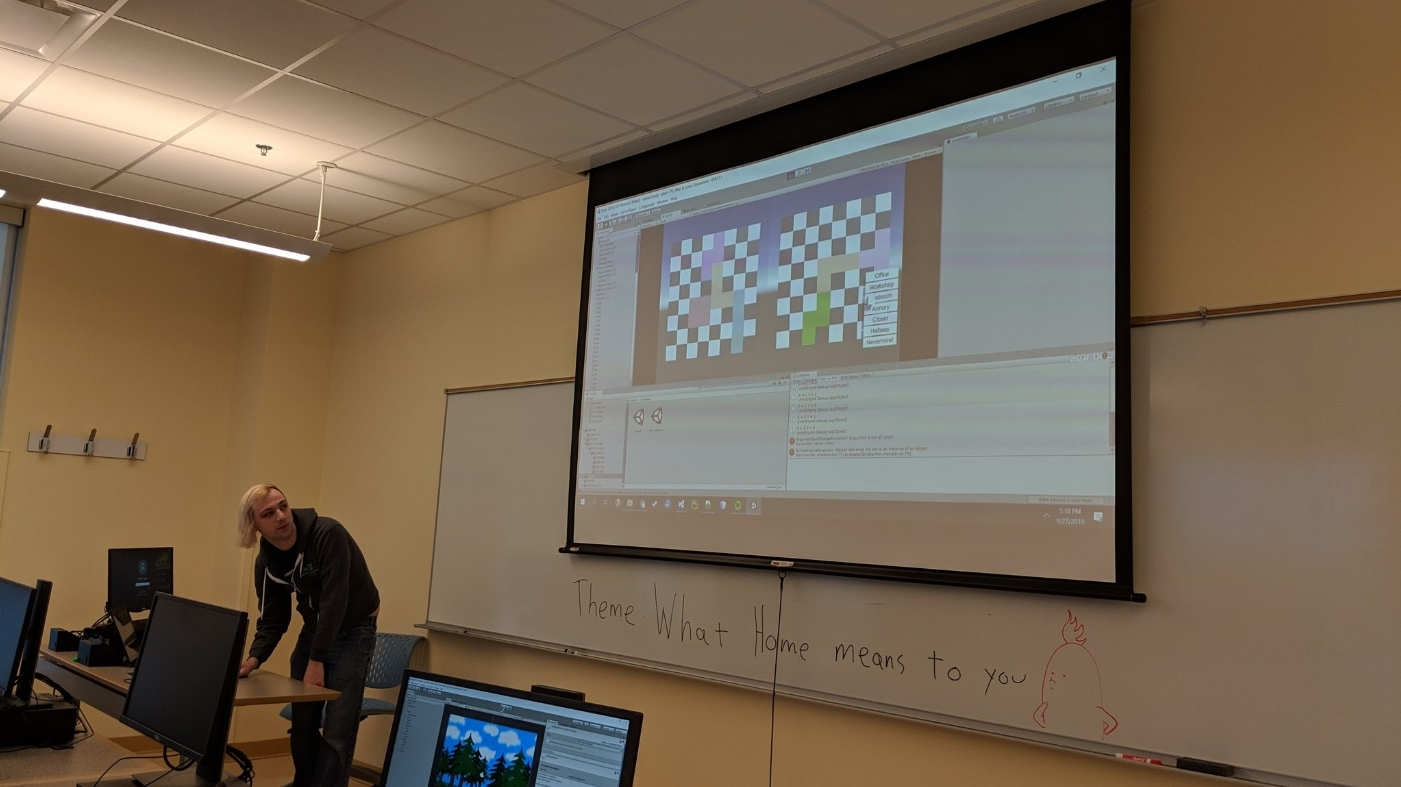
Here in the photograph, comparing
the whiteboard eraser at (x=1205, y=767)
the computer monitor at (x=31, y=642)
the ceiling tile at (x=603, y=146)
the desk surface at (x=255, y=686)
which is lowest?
the desk surface at (x=255, y=686)

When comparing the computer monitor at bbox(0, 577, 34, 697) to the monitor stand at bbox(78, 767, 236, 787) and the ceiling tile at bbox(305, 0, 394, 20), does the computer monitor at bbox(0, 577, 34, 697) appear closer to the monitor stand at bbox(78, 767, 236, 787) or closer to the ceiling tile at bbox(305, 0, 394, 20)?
the monitor stand at bbox(78, 767, 236, 787)

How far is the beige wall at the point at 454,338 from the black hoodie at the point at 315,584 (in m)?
0.99

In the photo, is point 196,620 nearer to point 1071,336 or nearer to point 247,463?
point 1071,336

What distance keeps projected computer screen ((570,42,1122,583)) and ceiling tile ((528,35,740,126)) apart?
0.34 m

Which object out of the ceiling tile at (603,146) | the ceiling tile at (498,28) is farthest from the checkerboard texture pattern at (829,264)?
the ceiling tile at (498,28)

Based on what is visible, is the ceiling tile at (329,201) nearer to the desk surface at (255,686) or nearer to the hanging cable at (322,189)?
the hanging cable at (322,189)

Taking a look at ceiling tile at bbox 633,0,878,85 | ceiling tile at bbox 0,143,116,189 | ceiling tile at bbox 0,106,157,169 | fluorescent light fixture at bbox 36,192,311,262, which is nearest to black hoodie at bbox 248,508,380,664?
fluorescent light fixture at bbox 36,192,311,262

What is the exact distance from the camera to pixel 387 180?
4754 millimetres

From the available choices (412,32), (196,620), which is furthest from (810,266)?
(196,620)

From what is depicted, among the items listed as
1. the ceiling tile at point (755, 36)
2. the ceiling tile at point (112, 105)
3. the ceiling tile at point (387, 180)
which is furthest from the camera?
the ceiling tile at point (387, 180)

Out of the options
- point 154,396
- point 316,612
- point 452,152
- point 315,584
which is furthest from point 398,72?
point 154,396

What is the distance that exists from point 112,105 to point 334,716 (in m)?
2.55

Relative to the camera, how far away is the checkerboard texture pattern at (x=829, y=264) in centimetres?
341

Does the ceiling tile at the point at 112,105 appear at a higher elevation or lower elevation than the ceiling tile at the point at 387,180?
higher
